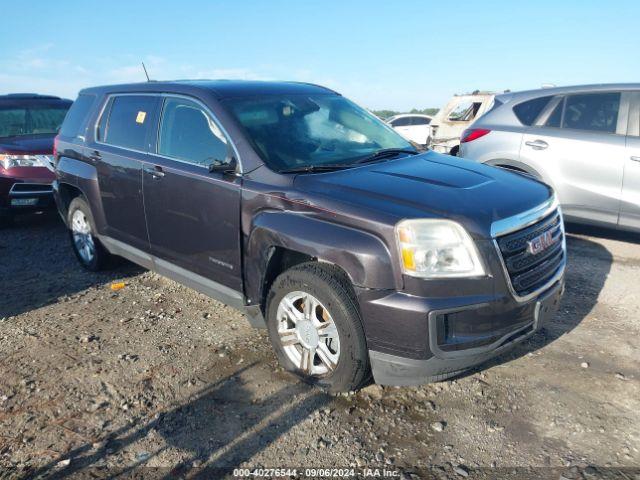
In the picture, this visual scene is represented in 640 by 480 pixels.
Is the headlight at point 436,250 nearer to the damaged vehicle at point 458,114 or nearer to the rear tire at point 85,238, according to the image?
the rear tire at point 85,238

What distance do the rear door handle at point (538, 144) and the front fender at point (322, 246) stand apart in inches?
150

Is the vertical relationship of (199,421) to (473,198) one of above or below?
below

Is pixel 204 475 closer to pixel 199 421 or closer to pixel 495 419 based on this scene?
pixel 199 421

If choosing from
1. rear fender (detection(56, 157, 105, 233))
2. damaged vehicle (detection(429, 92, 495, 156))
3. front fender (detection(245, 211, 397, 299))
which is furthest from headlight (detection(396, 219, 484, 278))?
damaged vehicle (detection(429, 92, 495, 156))

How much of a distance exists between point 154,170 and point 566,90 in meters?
4.54

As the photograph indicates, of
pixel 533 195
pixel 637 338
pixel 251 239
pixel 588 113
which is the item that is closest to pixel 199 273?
pixel 251 239

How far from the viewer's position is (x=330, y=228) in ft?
9.64

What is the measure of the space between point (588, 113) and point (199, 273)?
4.43 metres

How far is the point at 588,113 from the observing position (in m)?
5.68

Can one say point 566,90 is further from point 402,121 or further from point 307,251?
point 402,121

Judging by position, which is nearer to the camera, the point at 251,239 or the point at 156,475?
the point at 156,475

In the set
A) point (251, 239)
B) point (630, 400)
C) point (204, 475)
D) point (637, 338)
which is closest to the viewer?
point (204, 475)

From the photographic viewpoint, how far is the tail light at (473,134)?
249 inches

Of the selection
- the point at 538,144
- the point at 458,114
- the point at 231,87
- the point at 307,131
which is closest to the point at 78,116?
the point at 231,87
